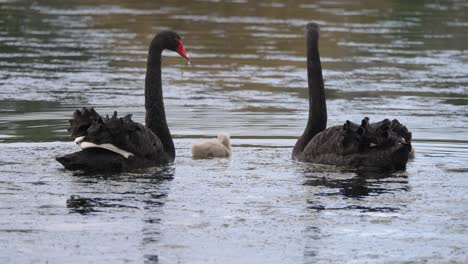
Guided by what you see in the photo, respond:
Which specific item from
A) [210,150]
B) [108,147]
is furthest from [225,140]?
[108,147]

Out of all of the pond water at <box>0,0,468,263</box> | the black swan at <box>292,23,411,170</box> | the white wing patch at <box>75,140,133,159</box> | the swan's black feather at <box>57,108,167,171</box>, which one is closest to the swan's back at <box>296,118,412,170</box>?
the black swan at <box>292,23,411,170</box>

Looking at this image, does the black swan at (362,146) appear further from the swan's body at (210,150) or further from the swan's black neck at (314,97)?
the swan's body at (210,150)

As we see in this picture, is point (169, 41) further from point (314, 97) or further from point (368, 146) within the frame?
point (368, 146)

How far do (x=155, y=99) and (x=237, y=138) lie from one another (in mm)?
1388

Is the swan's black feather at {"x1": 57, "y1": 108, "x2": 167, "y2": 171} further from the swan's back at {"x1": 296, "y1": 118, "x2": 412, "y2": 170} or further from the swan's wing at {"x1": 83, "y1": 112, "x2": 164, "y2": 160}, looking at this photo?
the swan's back at {"x1": 296, "y1": 118, "x2": 412, "y2": 170}

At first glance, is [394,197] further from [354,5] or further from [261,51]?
[354,5]

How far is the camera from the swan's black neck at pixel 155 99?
8922 mm

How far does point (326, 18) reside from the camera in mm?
22406

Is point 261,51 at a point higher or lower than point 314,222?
higher

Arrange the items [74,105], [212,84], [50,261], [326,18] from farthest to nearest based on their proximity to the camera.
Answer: [326,18] → [212,84] → [74,105] → [50,261]

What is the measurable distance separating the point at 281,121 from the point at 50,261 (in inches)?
232

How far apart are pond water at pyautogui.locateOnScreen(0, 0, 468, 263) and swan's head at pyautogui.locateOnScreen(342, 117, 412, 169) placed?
0.12 m

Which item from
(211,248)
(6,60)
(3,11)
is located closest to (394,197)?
(211,248)

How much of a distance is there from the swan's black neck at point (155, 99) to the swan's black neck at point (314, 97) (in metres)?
1.04
